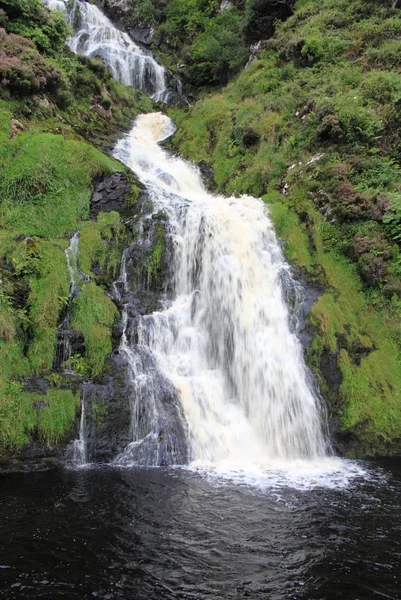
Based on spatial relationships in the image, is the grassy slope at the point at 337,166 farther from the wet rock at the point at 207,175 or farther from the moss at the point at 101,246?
the moss at the point at 101,246

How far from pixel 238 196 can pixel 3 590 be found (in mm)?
16249

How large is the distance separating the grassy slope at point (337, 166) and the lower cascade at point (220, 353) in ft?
3.22

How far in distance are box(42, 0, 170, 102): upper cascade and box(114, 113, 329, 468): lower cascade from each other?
63.0 ft

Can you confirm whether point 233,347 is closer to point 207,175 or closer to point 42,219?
point 42,219

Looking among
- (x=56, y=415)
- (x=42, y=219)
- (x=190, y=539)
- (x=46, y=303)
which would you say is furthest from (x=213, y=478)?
(x=42, y=219)

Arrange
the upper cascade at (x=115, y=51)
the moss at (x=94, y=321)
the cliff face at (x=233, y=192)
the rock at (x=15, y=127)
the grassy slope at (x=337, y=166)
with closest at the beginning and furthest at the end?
the cliff face at (x=233, y=192)
the moss at (x=94, y=321)
the grassy slope at (x=337, y=166)
the rock at (x=15, y=127)
the upper cascade at (x=115, y=51)

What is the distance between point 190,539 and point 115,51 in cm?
3425

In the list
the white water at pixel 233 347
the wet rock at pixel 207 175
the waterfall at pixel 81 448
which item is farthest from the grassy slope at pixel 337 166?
the waterfall at pixel 81 448

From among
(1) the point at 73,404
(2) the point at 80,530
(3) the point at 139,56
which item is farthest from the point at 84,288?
(3) the point at 139,56

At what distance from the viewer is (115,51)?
104 feet

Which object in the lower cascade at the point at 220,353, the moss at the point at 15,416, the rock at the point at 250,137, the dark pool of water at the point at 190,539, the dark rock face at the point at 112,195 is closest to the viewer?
the dark pool of water at the point at 190,539

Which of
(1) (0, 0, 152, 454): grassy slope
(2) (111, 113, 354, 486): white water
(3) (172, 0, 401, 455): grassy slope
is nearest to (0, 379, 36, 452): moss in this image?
(1) (0, 0, 152, 454): grassy slope

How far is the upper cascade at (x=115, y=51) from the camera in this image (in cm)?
3120

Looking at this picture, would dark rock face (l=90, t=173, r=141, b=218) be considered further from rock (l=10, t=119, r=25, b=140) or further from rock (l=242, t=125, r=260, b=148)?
rock (l=242, t=125, r=260, b=148)
